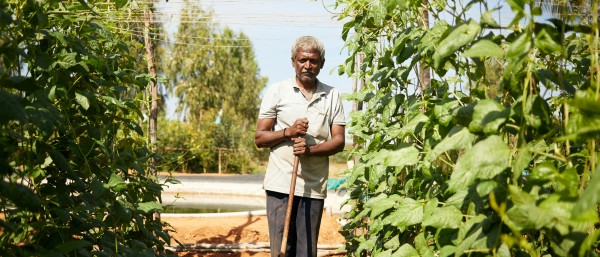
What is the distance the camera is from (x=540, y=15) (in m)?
1.25

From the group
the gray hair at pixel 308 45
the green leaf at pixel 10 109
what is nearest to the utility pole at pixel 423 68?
the gray hair at pixel 308 45

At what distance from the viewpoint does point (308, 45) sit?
3.54 m

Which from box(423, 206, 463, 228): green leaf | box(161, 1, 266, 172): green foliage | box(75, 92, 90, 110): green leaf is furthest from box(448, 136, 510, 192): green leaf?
box(161, 1, 266, 172): green foliage

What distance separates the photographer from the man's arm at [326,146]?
11.3 feet

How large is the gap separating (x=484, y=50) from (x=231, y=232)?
5.84 m

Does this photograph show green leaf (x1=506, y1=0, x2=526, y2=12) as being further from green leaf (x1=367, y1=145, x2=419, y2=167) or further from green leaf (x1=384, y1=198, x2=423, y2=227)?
green leaf (x1=384, y1=198, x2=423, y2=227)

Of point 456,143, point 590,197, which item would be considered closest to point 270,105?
point 456,143

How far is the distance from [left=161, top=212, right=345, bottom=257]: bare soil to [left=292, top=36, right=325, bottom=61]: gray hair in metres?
2.58

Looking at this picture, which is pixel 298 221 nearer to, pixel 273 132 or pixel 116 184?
pixel 273 132

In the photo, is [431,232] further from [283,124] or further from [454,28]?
[283,124]

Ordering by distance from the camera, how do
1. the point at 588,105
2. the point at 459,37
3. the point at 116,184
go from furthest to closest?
the point at 116,184
the point at 459,37
the point at 588,105

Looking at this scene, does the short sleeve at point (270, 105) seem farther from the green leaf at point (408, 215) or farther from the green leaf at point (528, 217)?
the green leaf at point (528, 217)

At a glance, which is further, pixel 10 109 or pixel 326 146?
pixel 326 146

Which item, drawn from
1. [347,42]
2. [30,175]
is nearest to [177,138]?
[347,42]
